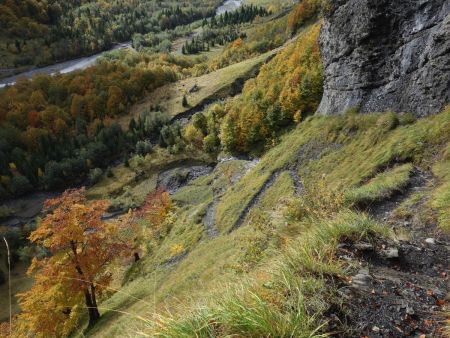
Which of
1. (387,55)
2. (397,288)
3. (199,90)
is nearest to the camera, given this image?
(397,288)

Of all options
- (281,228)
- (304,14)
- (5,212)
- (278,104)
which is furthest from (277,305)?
(304,14)

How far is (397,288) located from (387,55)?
162 feet

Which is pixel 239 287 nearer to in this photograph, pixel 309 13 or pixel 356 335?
pixel 356 335

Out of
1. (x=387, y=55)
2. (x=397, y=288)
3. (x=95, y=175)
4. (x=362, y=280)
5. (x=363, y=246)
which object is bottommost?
(x=95, y=175)

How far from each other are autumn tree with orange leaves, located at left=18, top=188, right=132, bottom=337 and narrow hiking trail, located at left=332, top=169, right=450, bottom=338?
30175 millimetres

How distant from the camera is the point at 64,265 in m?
34.4

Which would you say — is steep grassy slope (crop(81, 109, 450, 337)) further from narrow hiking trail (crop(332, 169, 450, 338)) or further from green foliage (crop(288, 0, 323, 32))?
green foliage (crop(288, 0, 323, 32))

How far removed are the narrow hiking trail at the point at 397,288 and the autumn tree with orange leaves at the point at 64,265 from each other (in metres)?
30.2

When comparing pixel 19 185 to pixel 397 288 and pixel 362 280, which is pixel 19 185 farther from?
pixel 397 288

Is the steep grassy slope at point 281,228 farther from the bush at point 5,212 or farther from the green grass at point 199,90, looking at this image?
the bush at point 5,212

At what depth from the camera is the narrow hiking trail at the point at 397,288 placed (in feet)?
16.2

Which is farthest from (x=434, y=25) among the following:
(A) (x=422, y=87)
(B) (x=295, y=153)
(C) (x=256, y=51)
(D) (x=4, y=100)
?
(D) (x=4, y=100)

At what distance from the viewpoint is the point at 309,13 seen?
14525 cm

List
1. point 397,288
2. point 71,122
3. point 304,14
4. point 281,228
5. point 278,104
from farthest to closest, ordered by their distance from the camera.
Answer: point 71,122
point 304,14
point 278,104
point 281,228
point 397,288
